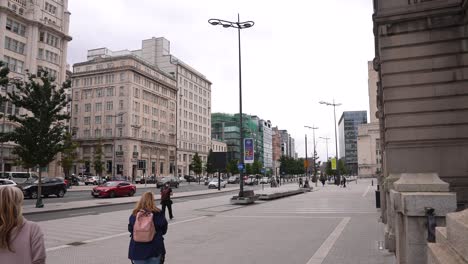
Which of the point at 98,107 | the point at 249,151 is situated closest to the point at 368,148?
the point at 98,107

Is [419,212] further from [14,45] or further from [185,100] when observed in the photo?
[185,100]

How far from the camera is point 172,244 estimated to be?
1170 cm

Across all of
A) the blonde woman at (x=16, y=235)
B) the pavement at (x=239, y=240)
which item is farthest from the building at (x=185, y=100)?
the blonde woman at (x=16, y=235)

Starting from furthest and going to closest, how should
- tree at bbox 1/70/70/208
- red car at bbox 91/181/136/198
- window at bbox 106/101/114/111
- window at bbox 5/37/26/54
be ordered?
1. window at bbox 106/101/114/111
2. window at bbox 5/37/26/54
3. red car at bbox 91/181/136/198
4. tree at bbox 1/70/70/208

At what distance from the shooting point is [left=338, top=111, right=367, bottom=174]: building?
14738 cm

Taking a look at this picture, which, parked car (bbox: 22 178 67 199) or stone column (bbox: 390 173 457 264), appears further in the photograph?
parked car (bbox: 22 178 67 199)

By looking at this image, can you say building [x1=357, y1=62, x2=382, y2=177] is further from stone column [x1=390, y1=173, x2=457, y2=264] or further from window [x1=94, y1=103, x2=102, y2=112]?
stone column [x1=390, y1=173, x2=457, y2=264]

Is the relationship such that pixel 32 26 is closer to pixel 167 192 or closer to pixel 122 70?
pixel 122 70

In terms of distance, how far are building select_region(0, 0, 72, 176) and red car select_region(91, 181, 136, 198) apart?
33.0m

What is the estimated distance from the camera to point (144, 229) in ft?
19.0

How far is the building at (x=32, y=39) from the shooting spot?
65.5 metres

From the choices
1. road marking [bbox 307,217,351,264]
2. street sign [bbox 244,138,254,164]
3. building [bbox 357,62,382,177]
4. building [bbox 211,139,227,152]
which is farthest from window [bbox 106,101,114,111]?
road marking [bbox 307,217,351,264]

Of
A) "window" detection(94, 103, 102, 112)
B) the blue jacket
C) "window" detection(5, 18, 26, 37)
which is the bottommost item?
the blue jacket

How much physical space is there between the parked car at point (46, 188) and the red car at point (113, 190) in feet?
9.01
